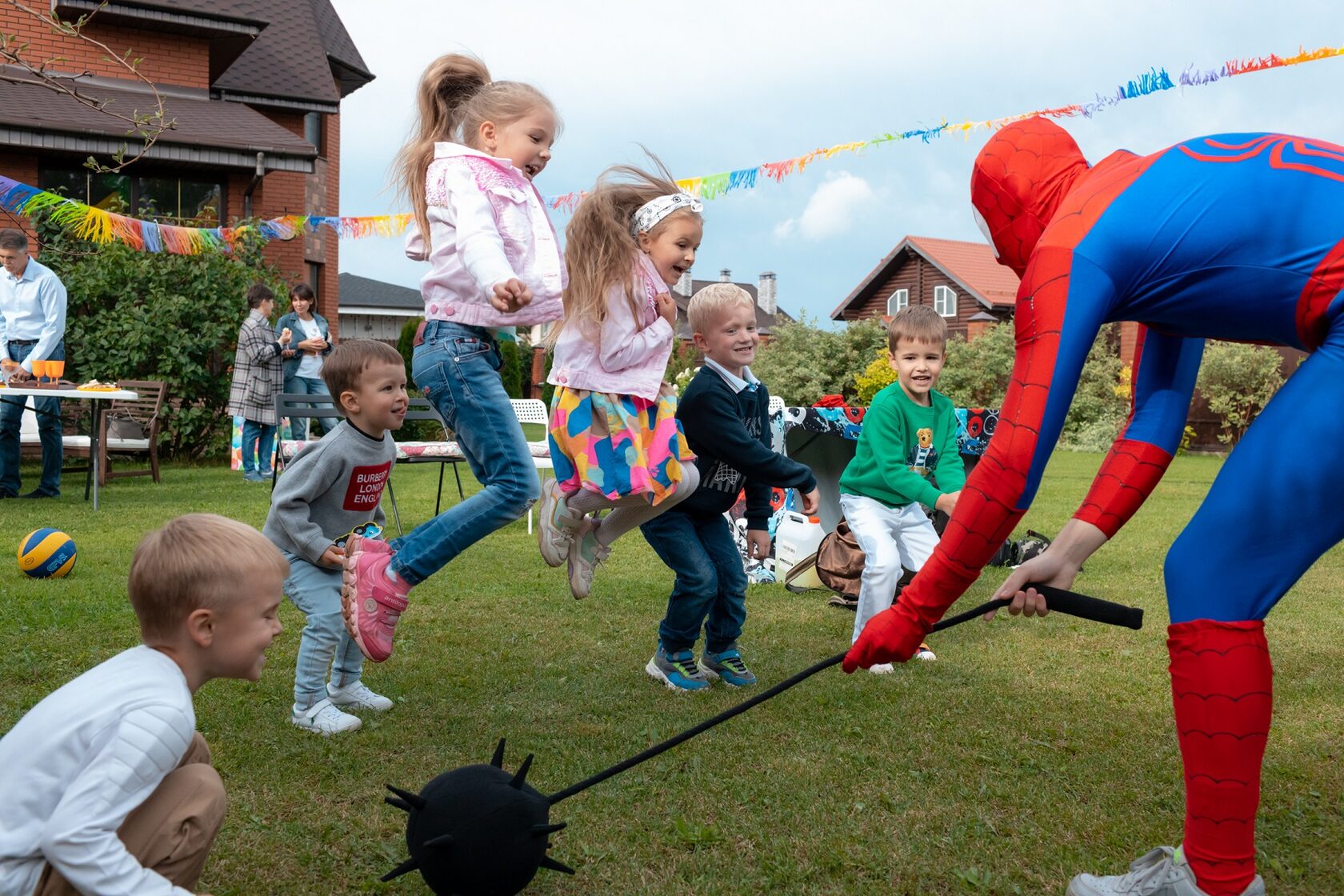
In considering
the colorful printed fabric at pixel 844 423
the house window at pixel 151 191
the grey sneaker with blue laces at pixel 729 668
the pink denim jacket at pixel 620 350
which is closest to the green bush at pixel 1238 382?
the colorful printed fabric at pixel 844 423

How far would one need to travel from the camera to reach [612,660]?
15.6 ft

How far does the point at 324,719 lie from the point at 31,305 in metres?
7.83

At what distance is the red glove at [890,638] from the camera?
231cm

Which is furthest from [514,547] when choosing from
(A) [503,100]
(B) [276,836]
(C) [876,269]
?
(C) [876,269]

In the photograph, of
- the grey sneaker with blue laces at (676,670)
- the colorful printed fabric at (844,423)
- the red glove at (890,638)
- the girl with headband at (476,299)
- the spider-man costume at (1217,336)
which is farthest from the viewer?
the colorful printed fabric at (844,423)

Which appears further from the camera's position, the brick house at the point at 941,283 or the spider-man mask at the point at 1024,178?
the brick house at the point at 941,283

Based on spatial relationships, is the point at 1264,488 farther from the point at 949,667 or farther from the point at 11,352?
the point at 11,352

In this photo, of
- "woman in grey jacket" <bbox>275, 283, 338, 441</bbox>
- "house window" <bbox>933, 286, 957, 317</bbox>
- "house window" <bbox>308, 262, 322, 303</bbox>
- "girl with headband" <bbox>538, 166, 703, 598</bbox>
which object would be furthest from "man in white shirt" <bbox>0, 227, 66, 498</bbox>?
"house window" <bbox>933, 286, 957, 317</bbox>

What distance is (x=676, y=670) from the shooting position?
444cm

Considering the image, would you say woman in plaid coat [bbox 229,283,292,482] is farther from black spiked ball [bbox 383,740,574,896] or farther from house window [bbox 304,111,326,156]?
house window [bbox 304,111,326,156]

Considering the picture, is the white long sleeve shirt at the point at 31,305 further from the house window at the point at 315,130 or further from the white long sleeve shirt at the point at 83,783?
the house window at the point at 315,130

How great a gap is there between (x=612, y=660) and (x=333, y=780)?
171 cm

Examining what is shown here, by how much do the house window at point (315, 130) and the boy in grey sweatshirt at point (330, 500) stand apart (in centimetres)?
2108

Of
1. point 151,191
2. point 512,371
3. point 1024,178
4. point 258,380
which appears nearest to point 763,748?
point 1024,178
